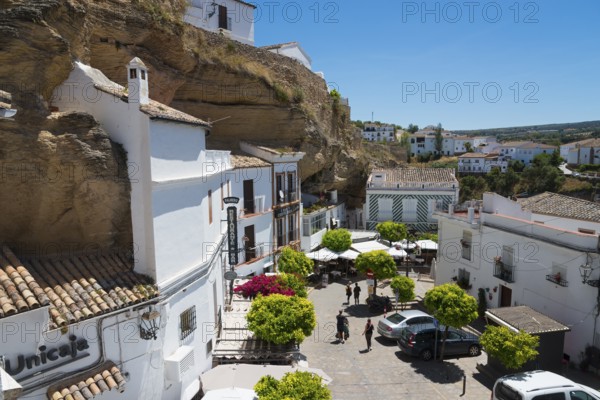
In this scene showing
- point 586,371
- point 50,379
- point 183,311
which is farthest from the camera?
point 586,371

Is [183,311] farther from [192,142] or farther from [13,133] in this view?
[13,133]

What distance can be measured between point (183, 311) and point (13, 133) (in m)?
6.13

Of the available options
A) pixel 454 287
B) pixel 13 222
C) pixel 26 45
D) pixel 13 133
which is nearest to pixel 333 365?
pixel 454 287

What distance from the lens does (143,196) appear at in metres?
10.3

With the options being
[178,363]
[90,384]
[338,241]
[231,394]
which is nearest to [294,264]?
[338,241]

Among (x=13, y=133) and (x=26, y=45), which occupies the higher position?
(x=26, y=45)

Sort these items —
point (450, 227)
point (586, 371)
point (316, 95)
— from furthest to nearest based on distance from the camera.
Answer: point (316, 95), point (450, 227), point (586, 371)

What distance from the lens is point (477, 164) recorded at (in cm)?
9938

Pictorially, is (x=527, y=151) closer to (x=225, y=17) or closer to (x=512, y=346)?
(x=225, y=17)

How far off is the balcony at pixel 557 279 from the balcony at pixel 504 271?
6.44 feet

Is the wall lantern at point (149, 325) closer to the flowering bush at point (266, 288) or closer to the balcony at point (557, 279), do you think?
the flowering bush at point (266, 288)

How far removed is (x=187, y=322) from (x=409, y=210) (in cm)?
2718

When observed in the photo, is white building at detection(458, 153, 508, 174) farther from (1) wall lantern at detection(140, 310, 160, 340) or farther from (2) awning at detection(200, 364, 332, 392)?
(1) wall lantern at detection(140, 310, 160, 340)

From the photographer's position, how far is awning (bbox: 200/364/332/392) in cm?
1187
